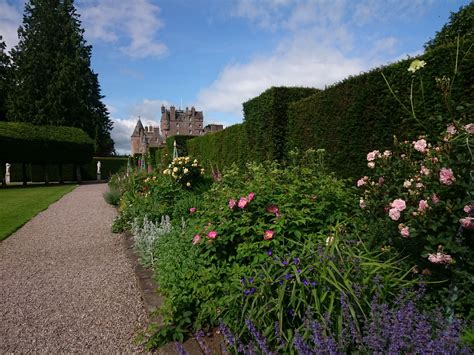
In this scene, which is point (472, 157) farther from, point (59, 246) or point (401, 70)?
point (59, 246)

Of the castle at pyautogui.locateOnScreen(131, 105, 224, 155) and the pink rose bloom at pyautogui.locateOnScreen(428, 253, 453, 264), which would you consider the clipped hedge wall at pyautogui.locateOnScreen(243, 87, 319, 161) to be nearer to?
the pink rose bloom at pyautogui.locateOnScreen(428, 253, 453, 264)

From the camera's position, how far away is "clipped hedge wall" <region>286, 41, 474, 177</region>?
402 centimetres

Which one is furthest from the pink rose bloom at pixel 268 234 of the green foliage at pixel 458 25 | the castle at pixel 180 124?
the castle at pixel 180 124

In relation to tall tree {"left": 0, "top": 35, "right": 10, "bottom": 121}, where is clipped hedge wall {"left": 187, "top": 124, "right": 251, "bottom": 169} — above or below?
below

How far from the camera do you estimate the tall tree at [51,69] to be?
2958cm

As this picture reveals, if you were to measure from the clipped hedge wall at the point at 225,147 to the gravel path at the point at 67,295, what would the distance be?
4.49m

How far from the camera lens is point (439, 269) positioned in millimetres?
2230

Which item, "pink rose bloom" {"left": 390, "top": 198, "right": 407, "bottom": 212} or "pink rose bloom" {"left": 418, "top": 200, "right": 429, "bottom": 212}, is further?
"pink rose bloom" {"left": 390, "top": 198, "right": 407, "bottom": 212}

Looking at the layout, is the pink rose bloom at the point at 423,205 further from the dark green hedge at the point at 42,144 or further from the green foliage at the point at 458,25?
the dark green hedge at the point at 42,144

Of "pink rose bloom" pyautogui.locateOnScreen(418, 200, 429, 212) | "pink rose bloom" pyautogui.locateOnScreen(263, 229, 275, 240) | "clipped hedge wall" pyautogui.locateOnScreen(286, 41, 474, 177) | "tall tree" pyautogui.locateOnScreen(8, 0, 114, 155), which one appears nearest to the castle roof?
"tall tree" pyautogui.locateOnScreen(8, 0, 114, 155)

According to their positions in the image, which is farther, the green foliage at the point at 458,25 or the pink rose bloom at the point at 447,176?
the green foliage at the point at 458,25

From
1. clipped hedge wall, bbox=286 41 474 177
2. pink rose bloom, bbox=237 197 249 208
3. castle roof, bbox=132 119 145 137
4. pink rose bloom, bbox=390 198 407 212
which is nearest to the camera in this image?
pink rose bloom, bbox=390 198 407 212

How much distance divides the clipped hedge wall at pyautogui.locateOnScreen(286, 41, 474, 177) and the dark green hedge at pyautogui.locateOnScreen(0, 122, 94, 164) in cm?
2125

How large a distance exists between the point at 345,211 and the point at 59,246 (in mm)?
5285
